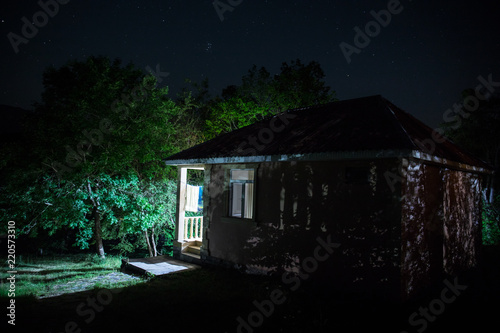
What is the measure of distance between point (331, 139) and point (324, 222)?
1.86m

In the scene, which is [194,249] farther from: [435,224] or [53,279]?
[435,224]

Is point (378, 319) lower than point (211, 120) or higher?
lower

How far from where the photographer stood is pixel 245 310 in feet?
18.8

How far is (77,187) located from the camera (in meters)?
12.1

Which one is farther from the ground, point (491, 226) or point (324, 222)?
point (324, 222)

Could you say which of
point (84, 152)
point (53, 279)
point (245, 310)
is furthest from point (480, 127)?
point (53, 279)

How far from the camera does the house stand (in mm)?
5855

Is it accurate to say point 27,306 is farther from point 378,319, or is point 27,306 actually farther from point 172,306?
point 378,319

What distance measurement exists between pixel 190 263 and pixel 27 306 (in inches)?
174

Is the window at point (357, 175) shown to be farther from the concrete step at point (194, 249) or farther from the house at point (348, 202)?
the concrete step at point (194, 249)

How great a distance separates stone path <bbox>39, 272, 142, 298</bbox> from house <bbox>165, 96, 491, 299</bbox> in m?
2.28

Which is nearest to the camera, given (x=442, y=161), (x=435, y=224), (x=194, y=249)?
(x=442, y=161)

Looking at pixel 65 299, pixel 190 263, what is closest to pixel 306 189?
pixel 190 263

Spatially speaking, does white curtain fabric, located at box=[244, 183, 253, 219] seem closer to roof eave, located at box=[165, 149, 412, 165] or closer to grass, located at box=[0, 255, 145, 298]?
roof eave, located at box=[165, 149, 412, 165]
